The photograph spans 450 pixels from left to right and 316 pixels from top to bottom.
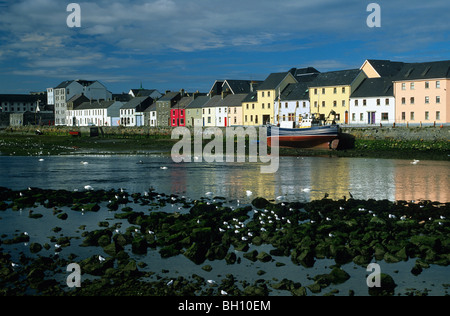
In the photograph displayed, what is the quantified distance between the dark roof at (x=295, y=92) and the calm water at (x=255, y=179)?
45.9 metres

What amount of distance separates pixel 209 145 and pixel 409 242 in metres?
48.5

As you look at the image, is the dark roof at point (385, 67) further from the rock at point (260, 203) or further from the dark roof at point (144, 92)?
the dark roof at point (144, 92)

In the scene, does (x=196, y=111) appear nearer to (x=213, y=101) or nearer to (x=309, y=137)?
(x=213, y=101)

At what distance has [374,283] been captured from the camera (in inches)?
394

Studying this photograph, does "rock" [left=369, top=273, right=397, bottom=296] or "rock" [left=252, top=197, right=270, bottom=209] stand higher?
"rock" [left=252, top=197, right=270, bottom=209]

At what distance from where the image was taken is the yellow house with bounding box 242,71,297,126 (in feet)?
286

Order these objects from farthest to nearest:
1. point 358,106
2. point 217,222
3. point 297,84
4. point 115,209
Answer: point 297,84 → point 358,106 → point 115,209 → point 217,222

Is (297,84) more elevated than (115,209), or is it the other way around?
(297,84)

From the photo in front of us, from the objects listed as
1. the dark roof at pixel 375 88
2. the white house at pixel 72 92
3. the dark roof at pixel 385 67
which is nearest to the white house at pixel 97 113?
the white house at pixel 72 92

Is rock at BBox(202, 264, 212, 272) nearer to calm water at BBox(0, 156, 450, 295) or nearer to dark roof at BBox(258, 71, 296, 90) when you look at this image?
calm water at BBox(0, 156, 450, 295)

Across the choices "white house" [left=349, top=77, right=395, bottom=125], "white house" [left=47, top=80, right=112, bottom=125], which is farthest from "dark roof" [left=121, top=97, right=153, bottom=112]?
"white house" [left=349, top=77, right=395, bottom=125]

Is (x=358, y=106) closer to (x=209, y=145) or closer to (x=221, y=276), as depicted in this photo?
(x=209, y=145)

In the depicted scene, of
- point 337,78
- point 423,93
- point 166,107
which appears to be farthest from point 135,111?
point 423,93
